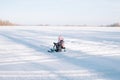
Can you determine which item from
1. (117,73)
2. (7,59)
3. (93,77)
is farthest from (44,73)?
(7,59)

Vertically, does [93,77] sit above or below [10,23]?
below

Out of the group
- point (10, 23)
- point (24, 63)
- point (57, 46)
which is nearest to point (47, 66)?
point (24, 63)

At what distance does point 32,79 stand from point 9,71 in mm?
1105

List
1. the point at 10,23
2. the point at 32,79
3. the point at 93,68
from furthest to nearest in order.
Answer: the point at 10,23 → the point at 93,68 → the point at 32,79

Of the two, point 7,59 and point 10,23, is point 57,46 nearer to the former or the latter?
point 7,59

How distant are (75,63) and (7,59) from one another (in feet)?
7.39

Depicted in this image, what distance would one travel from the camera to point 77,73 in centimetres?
636

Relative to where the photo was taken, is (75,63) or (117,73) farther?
(75,63)

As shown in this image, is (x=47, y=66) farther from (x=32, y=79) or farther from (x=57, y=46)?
(x=57, y=46)

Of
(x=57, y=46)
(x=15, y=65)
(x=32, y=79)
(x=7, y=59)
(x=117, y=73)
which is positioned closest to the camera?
(x=32, y=79)

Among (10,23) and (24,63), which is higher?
(10,23)

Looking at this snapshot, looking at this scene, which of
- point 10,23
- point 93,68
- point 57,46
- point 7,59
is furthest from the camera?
point 10,23

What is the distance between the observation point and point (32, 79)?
5805 millimetres

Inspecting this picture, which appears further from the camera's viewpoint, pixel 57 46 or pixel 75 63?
pixel 57 46
